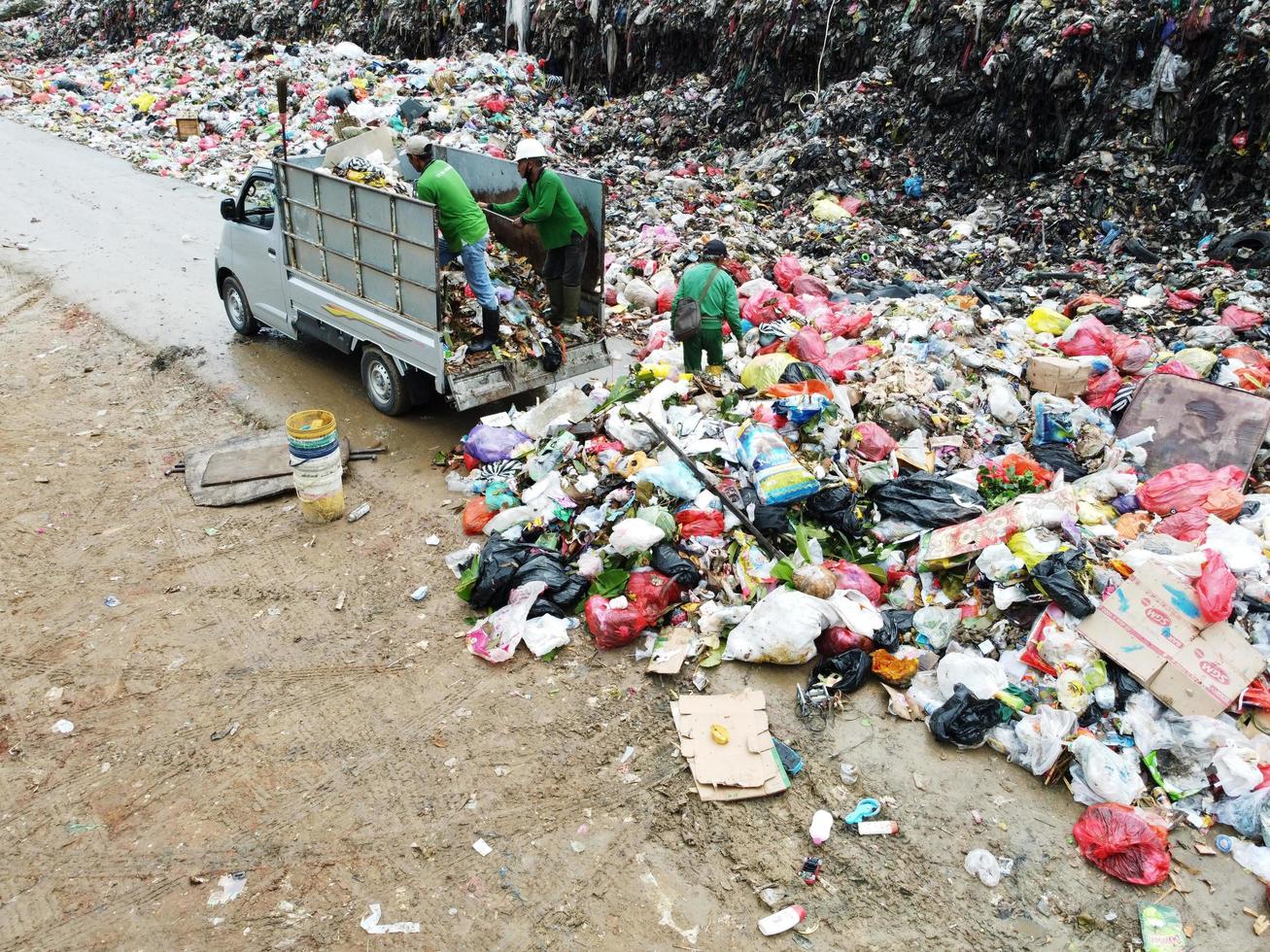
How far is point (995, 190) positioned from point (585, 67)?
987cm

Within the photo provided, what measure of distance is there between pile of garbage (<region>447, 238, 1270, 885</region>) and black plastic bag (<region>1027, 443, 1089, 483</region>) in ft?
0.07

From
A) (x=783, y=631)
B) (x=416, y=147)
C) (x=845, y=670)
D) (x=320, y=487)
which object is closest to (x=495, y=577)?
(x=320, y=487)

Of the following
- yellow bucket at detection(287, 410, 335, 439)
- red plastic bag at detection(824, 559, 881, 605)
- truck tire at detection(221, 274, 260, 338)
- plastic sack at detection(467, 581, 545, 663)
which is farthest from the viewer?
truck tire at detection(221, 274, 260, 338)

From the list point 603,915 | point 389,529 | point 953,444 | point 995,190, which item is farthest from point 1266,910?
point 995,190

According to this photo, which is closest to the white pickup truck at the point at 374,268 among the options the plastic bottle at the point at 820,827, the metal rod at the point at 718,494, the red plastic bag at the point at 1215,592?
the metal rod at the point at 718,494

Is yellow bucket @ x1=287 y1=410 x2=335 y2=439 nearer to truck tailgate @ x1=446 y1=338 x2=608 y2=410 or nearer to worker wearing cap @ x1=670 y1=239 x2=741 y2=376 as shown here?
truck tailgate @ x1=446 y1=338 x2=608 y2=410

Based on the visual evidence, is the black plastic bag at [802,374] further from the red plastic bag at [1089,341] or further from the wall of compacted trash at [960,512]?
the red plastic bag at [1089,341]

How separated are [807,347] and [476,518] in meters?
3.22

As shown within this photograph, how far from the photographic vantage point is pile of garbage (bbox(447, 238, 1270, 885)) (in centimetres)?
418

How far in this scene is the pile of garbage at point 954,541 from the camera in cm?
418

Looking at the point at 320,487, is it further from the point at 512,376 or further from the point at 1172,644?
the point at 1172,644

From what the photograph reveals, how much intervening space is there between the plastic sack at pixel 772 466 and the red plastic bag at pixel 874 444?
57cm

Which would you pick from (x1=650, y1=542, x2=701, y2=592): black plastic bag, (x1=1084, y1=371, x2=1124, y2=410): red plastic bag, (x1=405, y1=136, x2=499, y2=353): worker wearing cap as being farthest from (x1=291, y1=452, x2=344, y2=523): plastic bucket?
(x1=1084, y1=371, x2=1124, y2=410): red plastic bag

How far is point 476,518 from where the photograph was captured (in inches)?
235
